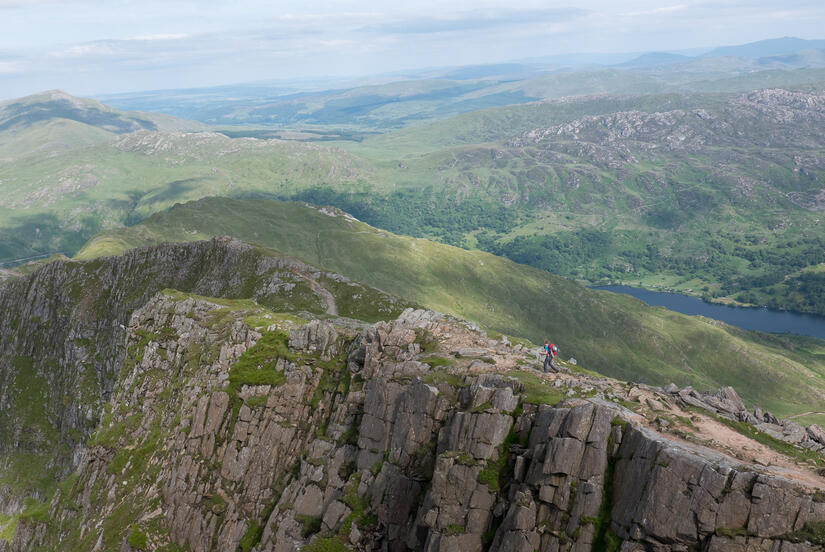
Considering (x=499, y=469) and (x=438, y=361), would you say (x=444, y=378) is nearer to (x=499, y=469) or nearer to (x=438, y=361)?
(x=438, y=361)

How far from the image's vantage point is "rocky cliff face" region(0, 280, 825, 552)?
34062 mm

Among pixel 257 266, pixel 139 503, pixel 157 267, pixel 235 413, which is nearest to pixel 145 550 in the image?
pixel 139 503

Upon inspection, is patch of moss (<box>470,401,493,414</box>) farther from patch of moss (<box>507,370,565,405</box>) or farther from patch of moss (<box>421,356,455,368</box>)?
patch of moss (<box>421,356,455,368</box>)

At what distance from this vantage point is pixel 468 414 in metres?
44.6

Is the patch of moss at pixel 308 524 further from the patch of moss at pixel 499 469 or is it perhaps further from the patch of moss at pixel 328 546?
the patch of moss at pixel 499 469

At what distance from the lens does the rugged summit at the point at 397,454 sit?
112 feet

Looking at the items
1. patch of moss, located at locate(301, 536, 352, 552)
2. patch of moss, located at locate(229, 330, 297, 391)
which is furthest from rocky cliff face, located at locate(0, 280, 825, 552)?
patch of moss, located at locate(229, 330, 297, 391)

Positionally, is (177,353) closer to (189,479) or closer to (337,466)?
(189,479)

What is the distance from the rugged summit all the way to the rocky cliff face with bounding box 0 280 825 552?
0.17 meters

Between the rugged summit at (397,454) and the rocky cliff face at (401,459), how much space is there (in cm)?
17

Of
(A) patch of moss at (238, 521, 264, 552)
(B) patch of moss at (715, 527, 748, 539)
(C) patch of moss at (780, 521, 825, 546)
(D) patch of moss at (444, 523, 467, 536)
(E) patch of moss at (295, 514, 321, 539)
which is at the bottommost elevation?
(A) patch of moss at (238, 521, 264, 552)

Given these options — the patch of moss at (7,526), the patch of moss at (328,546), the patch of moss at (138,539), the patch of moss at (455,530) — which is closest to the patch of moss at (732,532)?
the patch of moss at (455,530)

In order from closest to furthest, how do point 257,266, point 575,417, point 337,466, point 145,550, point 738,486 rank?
point 738,486, point 575,417, point 337,466, point 145,550, point 257,266

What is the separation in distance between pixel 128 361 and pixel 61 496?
25.3 m
